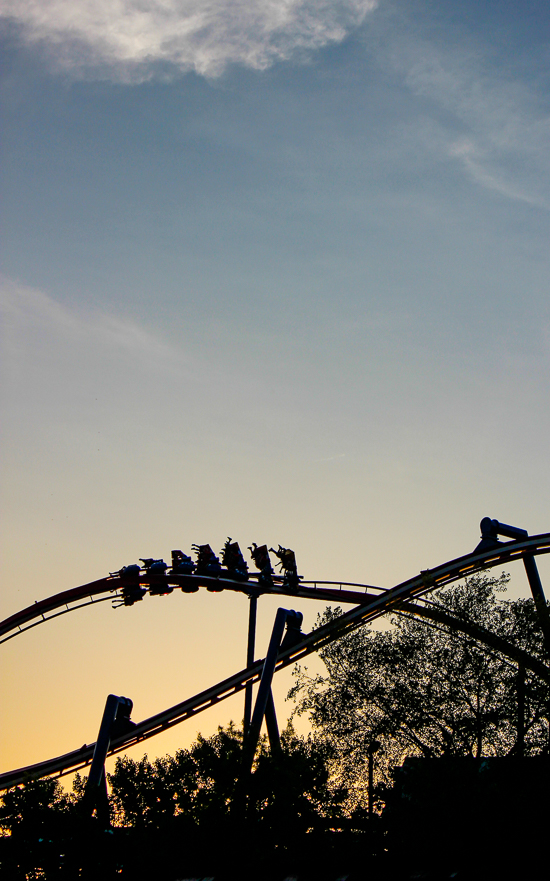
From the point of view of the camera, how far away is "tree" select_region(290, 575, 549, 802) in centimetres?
2406

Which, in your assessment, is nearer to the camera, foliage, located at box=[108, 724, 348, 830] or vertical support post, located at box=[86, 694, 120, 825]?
foliage, located at box=[108, 724, 348, 830]

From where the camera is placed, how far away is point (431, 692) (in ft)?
85.1

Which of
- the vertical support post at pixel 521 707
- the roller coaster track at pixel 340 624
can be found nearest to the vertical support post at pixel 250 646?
the roller coaster track at pixel 340 624

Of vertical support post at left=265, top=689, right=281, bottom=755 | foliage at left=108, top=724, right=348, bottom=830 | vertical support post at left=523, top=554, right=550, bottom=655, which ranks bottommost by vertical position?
foliage at left=108, top=724, right=348, bottom=830

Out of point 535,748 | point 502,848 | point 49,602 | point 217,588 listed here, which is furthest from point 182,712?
point 502,848

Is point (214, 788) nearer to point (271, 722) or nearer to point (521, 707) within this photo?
point (271, 722)

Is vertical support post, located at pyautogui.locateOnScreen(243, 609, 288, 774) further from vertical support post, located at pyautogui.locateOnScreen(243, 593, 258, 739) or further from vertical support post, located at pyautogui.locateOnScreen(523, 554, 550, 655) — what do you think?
vertical support post, located at pyautogui.locateOnScreen(523, 554, 550, 655)

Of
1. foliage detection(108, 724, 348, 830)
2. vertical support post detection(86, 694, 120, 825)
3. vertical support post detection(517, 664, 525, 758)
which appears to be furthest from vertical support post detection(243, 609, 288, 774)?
vertical support post detection(517, 664, 525, 758)

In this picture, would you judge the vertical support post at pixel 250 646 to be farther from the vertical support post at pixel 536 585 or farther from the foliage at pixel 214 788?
the vertical support post at pixel 536 585

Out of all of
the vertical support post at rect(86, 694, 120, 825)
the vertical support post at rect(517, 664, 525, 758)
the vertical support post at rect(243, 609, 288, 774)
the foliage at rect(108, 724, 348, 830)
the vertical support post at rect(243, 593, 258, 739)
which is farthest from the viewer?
the vertical support post at rect(243, 593, 258, 739)

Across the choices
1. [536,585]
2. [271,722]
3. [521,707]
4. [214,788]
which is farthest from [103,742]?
[536,585]

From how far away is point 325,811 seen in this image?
52.4ft

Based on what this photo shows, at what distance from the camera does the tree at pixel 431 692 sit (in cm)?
2406

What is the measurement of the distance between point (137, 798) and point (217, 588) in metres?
12.1
